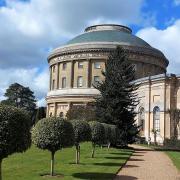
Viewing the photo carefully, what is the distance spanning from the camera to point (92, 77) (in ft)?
290

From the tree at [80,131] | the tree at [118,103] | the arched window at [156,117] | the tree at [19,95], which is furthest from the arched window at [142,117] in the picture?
the tree at [19,95]

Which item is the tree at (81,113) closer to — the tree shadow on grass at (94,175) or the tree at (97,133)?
the tree at (97,133)

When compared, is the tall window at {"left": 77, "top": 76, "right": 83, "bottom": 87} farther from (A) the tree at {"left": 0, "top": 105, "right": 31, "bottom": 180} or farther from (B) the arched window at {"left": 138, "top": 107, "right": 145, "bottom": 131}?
(A) the tree at {"left": 0, "top": 105, "right": 31, "bottom": 180}

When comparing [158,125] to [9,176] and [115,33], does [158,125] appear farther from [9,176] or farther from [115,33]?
[9,176]

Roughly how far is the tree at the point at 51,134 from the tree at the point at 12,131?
3631 mm

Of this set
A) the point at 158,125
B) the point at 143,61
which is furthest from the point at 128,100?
the point at 143,61

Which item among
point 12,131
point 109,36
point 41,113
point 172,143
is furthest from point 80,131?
point 41,113

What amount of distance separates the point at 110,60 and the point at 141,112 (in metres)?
19.3

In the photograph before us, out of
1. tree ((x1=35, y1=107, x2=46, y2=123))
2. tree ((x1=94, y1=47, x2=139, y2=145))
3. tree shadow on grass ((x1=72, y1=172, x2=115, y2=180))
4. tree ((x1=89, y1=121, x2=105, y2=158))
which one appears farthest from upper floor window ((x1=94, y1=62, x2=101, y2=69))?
tree shadow on grass ((x1=72, y1=172, x2=115, y2=180))

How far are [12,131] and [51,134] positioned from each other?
14.8 feet

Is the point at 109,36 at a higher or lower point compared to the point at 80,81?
higher

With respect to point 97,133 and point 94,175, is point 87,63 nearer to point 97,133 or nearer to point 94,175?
point 97,133

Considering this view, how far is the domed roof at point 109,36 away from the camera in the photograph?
88.5 m

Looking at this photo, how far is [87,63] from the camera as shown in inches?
3465
